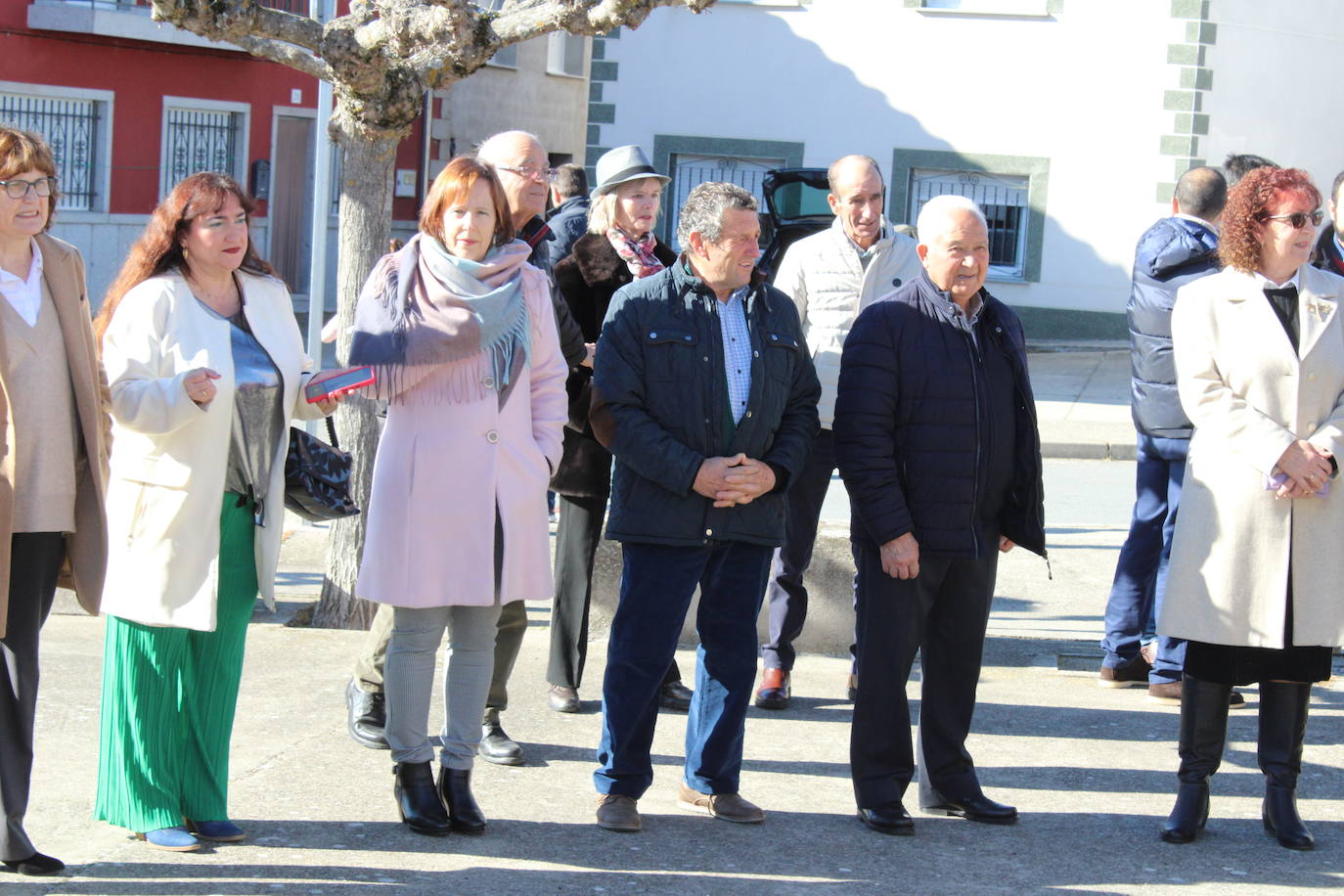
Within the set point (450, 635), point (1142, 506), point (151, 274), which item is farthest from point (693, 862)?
point (1142, 506)

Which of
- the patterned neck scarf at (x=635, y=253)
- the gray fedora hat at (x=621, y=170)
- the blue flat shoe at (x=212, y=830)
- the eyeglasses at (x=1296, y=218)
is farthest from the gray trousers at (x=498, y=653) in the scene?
the eyeglasses at (x=1296, y=218)

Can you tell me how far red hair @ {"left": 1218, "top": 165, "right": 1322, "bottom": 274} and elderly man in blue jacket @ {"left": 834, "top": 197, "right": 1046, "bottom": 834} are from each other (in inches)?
28.1

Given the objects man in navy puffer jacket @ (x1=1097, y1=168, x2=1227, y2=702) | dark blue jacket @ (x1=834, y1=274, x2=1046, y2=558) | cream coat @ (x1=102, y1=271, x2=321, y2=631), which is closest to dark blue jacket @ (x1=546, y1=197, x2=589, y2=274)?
dark blue jacket @ (x1=834, y1=274, x2=1046, y2=558)

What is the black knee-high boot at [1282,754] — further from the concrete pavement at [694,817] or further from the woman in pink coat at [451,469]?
the woman in pink coat at [451,469]

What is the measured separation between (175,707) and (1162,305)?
156 inches

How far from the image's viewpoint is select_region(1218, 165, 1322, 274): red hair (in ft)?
16.6

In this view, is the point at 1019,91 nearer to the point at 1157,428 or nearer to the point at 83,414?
the point at 1157,428

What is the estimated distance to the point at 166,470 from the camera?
457 centimetres

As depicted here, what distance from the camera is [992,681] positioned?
690 centimetres

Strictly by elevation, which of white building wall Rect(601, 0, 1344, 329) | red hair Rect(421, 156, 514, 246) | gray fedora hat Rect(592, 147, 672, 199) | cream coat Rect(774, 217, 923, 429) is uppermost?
white building wall Rect(601, 0, 1344, 329)

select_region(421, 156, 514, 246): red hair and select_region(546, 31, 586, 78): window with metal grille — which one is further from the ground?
select_region(546, 31, 586, 78): window with metal grille

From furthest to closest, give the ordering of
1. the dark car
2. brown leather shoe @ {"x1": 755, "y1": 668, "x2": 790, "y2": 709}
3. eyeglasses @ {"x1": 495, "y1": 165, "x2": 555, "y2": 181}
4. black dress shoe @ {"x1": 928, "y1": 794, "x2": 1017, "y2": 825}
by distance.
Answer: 1. the dark car
2. brown leather shoe @ {"x1": 755, "y1": 668, "x2": 790, "y2": 709}
3. eyeglasses @ {"x1": 495, "y1": 165, "x2": 555, "y2": 181}
4. black dress shoe @ {"x1": 928, "y1": 794, "x2": 1017, "y2": 825}

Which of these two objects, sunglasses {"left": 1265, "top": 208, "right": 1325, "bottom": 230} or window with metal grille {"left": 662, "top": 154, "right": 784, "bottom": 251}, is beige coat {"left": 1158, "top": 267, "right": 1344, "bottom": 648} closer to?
→ sunglasses {"left": 1265, "top": 208, "right": 1325, "bottom": 230}

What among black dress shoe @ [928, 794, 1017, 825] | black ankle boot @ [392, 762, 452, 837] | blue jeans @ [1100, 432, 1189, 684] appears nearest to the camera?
black ankle boot @ [392, 762, 452, 837]
